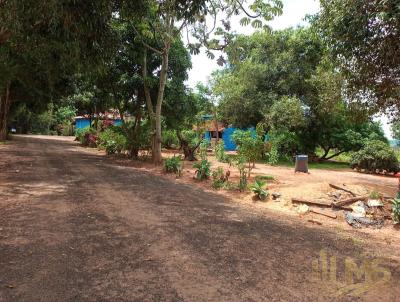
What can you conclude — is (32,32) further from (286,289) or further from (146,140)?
(146,140)

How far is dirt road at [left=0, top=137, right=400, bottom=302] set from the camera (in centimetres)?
389

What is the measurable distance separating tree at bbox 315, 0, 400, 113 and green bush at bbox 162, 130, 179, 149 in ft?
60.5

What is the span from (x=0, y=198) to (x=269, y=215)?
5589 mm

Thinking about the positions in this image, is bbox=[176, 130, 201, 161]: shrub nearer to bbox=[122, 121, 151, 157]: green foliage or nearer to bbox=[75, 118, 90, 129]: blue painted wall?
bbox=[122, 121, 151, 157]: green foliage

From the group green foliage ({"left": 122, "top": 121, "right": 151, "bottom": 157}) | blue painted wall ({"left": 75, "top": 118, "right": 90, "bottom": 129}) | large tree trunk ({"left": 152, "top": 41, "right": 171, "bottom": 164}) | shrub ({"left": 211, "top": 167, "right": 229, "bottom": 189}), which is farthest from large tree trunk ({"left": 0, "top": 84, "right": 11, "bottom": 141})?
blue painted wall ({"left": 75, "top": 118, "right": 90, "bottom": 129})

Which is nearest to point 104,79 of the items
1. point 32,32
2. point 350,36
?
point 32,32

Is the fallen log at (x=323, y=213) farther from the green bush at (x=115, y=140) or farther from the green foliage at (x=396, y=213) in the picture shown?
the green bush at (x=115, y=140)

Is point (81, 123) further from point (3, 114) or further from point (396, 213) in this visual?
point (396, 213)

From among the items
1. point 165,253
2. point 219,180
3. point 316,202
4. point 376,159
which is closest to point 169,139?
point 376,159

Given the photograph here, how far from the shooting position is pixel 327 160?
2730cm

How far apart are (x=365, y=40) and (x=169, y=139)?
21.9 meters

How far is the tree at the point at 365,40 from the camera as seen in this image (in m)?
8.03

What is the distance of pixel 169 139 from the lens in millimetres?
29609

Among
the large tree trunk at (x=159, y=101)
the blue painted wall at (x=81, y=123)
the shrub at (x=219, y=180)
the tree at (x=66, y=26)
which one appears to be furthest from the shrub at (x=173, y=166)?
the blue painted wall at (x=81, y=123)
